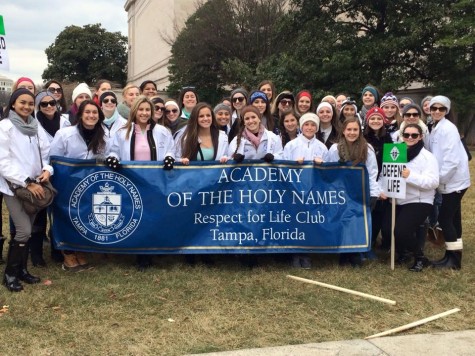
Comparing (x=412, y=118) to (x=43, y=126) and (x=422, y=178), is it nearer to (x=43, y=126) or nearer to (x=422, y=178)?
(x=422, y=178)

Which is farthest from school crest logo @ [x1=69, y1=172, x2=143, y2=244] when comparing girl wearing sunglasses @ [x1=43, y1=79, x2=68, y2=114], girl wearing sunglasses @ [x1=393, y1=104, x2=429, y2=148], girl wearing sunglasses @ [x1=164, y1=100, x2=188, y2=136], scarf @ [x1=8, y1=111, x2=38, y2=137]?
girl wearing sunglasses @ [x1=393, y1=104, x2=429, y2=148]

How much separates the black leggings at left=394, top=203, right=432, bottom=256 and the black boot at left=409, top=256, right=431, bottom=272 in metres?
0.06

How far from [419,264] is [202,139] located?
3.02m

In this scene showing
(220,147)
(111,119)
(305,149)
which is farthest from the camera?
(111,119)

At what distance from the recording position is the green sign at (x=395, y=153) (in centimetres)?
576

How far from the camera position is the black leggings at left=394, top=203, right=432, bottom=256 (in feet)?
19.5

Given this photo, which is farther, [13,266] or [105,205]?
[105,205]

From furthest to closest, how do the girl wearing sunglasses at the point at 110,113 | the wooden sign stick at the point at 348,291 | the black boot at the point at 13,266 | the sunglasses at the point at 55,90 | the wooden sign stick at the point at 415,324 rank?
1. the sunglasses at the point at 55,90
2. the girl wearing sunglasses at the point at 110,113
3. the black boot at the point at 13,266
4. the wooden sign stick at the point at 348,291
5. the wooden sign stick at the point at 415,324

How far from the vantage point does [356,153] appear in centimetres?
603

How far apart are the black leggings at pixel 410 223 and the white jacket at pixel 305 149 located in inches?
45.4

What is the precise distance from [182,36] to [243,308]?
41502mm

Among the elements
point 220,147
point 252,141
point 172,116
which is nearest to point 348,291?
point 252,141

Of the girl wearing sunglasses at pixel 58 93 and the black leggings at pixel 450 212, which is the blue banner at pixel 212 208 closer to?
the black leggings at pixel 450 212

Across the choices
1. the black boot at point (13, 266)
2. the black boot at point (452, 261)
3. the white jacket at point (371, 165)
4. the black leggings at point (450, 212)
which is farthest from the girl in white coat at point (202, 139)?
the black boot at point (452, 261)
